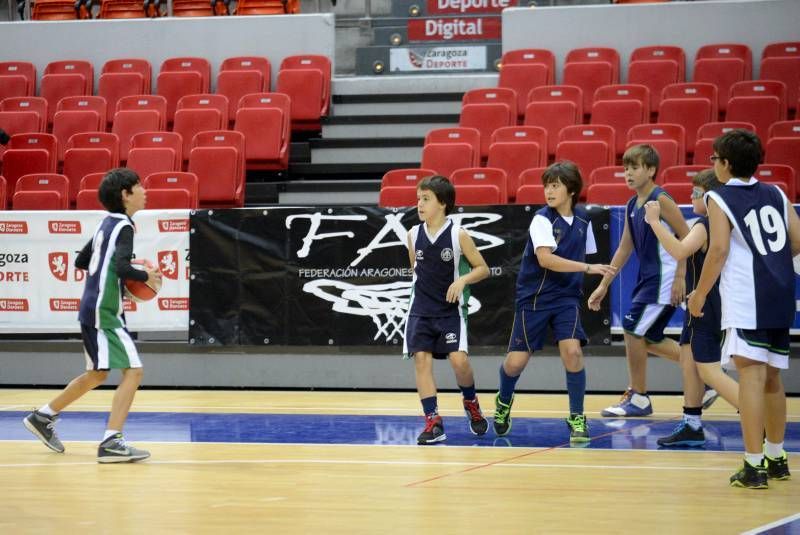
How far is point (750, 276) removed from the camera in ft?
17.2

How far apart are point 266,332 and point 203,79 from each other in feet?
19.7

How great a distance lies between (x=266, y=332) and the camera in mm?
10023

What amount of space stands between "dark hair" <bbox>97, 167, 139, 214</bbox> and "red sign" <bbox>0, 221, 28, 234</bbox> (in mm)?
4146

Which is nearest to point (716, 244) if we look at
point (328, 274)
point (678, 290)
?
point (678, 290)

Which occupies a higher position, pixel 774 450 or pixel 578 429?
pixel 774 450

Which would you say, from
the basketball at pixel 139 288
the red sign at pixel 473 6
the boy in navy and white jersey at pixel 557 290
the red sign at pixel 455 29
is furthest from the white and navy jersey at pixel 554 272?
the red sign at pixel 473 6

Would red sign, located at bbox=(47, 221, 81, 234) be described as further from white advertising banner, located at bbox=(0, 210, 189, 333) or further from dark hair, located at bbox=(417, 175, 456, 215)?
dark hair, located at bbox=(417, 175, 456, 215)

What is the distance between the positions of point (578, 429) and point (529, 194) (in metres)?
4.22

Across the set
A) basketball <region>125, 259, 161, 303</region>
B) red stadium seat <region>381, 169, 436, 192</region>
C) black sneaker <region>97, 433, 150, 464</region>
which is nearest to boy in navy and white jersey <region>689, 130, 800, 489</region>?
basketball <region>125, 259, 161, 303</region>

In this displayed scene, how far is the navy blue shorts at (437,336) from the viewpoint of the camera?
6965 millimetres

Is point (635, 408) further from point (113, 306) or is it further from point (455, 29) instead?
point (455, 29)

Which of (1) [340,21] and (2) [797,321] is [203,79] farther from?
(2) [797,321]

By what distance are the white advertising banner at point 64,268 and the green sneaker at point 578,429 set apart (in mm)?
4380

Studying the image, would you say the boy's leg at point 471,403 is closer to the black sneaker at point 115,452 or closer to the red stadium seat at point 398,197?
the black sneaker at point 115,452
